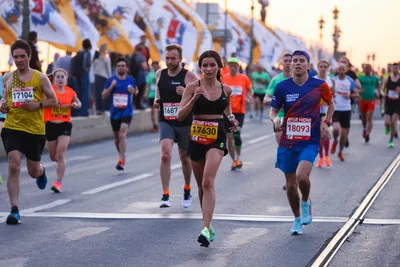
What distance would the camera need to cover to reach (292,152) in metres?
9.63

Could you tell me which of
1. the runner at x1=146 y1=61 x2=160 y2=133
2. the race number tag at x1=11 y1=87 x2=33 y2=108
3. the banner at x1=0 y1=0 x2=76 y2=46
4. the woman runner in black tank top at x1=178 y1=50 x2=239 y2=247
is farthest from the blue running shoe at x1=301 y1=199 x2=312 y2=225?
the runner at x1=146 y1=61 x2=160 y2=133

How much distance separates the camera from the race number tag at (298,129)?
31.4 ft

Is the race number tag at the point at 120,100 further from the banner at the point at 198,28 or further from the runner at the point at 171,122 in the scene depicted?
the banner at the point at 198,28

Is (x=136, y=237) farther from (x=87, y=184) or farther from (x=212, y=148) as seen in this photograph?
(x=87, y=184)

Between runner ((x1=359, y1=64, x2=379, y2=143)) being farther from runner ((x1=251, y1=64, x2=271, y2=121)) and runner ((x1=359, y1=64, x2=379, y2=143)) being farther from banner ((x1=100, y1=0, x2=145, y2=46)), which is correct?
runner ((x1=251, y1=64, x2=271, y2=121))

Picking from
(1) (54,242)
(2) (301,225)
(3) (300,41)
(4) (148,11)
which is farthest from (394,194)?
(3) (300,41)

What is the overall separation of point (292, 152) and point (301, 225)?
66 centimetres

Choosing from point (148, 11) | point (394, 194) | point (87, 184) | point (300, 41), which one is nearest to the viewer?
point (394, 194)

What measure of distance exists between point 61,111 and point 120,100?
2.87 meters

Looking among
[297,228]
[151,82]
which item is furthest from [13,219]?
[151,82]

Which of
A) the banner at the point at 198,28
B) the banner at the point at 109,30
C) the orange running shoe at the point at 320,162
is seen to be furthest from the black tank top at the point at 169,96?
the banner at the point at 198,28

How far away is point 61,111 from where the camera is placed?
45.8ft

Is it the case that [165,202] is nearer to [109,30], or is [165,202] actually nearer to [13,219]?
[13,219]

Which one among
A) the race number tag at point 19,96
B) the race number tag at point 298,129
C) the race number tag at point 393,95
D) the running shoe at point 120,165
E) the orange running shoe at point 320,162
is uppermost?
the race number tag at point 19,96
